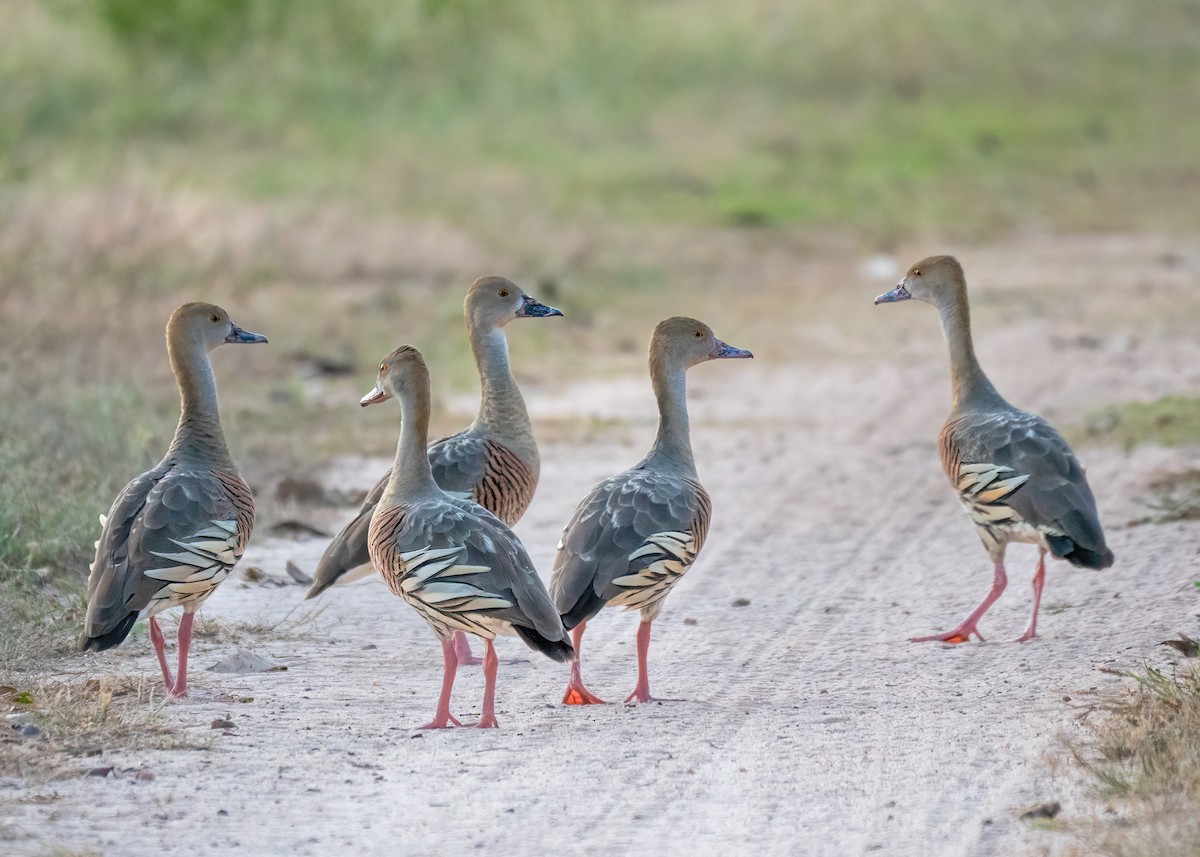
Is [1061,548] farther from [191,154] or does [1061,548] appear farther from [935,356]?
[191,154]

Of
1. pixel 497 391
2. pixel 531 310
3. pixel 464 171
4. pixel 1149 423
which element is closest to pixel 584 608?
pixel 497 391

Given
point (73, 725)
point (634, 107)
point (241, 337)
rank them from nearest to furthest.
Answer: point (73, 725) < point (241, 337) < point (634, 107)

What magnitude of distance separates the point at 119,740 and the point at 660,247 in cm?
1505

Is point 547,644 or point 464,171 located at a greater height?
point 464,171

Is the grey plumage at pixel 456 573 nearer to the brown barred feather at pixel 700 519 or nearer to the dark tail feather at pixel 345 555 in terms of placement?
the dark tail feather at pixel 345 555

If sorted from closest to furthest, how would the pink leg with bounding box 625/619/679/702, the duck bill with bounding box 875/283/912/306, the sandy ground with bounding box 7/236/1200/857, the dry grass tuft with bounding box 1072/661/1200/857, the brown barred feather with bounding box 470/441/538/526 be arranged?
the dry grass tuft with bounding box 1072/661/1200/857 < the sandy ground with bounding box 7/236/1200/857 < the pink leg with bounding box 625/619/679/702 < the brown barred feather with bounding box 470/441/538/526 < the duck bill with bounding box 875/283/912/306

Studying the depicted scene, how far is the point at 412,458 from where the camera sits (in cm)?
712

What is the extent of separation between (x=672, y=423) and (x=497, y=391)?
134 cm

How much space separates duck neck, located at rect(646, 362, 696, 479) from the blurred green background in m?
2.75

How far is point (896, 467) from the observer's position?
1148 centimetres

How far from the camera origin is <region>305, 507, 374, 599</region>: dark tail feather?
301 inches

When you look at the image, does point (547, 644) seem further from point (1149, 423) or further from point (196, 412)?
point (1149, 423)

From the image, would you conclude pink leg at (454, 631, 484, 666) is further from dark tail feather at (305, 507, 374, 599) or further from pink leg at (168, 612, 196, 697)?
pink leg at (168, 612, 196, 697)

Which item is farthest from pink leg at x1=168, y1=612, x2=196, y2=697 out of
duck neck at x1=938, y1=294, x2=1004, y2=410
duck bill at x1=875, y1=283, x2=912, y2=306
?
duck bill at x1=875, y1=283, x2=912, y2=306
